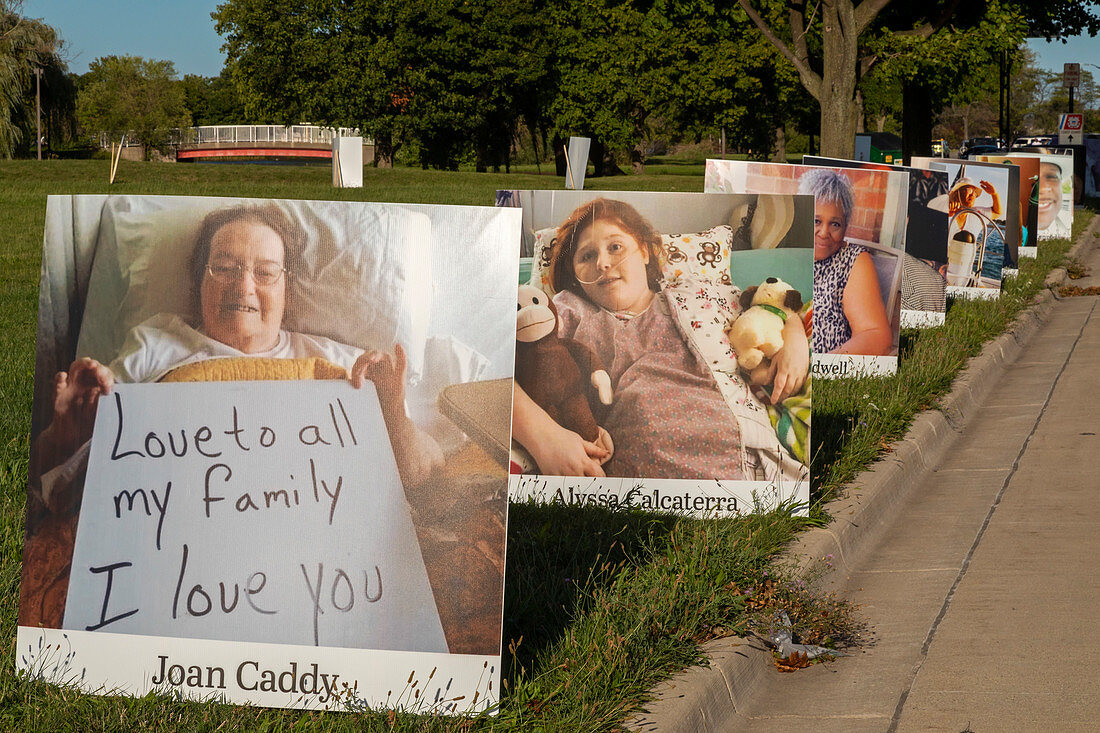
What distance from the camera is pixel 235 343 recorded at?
126 inches

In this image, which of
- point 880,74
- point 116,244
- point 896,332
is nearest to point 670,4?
point 880,74

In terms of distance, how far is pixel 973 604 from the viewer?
4.63 meters

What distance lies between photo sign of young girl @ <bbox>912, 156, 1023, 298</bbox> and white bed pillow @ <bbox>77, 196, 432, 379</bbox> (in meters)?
10.2

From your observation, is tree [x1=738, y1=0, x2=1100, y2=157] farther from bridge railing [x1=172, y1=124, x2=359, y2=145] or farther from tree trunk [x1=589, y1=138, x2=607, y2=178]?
bridge railing [x1=172, y1=124, x2=359, y2=145]

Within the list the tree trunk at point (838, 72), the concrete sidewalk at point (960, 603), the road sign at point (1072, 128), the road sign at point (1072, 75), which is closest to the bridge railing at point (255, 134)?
the road sign at point (1072, 75)

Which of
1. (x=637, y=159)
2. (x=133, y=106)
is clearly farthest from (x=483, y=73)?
(x=133, y=106)

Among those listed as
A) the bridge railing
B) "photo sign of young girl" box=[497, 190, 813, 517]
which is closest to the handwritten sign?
"photo sign of young girl" box=[497, 190, 813, 517]

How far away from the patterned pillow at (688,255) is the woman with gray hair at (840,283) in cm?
288

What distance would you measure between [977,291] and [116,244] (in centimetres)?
1150

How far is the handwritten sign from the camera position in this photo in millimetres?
3119

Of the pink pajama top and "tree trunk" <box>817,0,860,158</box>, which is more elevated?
"tree trunk" <box>817,0,860,158</box>

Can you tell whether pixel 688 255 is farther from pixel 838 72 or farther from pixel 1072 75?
pixel 1072 75

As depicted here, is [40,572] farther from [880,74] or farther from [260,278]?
[880,74]

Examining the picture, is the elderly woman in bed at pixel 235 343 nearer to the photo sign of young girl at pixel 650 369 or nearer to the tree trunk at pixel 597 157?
the photo sign of young girl at pixel 650 369
